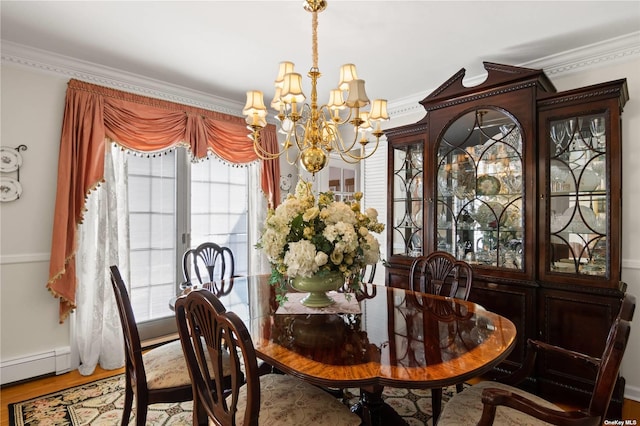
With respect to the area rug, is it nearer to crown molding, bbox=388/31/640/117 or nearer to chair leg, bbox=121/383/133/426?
chair leg, bbox=121/383/133/426

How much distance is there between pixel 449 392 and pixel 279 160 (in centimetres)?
299

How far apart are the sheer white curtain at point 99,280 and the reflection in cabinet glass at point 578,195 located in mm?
3448

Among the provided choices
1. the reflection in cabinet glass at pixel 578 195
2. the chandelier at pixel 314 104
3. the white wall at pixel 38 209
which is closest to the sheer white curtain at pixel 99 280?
the white wall at pixel 38 209

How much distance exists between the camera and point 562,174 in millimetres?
2465

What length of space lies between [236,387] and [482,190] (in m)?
2.41

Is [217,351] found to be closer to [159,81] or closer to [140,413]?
[140,413]

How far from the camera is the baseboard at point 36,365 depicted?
102 inches

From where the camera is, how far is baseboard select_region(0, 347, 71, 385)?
102 inches

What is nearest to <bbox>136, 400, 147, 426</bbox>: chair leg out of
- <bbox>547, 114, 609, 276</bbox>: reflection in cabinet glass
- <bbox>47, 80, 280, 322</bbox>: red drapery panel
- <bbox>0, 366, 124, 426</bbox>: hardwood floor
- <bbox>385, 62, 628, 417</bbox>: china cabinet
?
<bbox>0, 366, 124, 426</bbox>: hardwood floor

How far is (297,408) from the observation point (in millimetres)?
1394

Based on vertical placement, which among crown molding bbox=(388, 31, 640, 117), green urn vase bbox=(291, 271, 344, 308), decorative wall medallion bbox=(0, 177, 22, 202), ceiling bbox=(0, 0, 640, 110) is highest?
ceiling bbox=(0, 0, 640, 110)

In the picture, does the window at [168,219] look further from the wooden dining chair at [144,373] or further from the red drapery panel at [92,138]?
the wooden dining chair at [144,373]

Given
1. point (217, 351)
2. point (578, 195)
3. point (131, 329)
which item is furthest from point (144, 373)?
point (578, 195)

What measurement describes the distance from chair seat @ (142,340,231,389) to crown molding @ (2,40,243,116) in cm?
242
